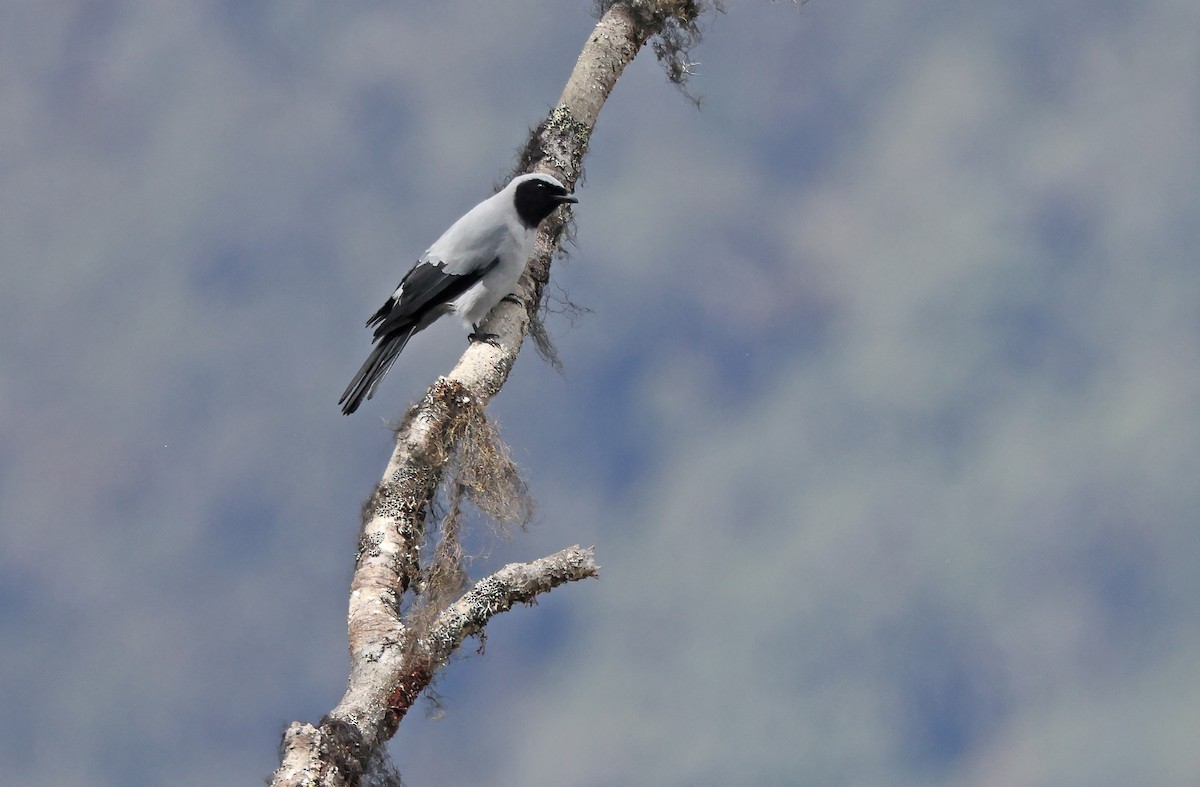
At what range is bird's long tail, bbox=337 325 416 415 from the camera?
4996mm

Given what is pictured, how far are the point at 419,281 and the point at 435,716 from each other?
1.95 meters

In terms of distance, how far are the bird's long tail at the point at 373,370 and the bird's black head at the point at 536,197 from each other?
31.8 inches

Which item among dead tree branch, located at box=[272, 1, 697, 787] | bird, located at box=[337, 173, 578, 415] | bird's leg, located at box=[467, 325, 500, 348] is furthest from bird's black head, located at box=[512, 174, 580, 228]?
bird's leg, located at box=[467, 325, 500, 348]

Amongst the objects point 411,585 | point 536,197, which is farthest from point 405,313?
point 411,585

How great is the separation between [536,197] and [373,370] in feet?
3.82

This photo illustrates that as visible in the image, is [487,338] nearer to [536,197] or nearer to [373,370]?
[373,370]

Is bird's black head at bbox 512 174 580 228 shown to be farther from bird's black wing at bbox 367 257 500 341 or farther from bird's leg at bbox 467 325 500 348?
bird's leg at bbox 467 325 500 348

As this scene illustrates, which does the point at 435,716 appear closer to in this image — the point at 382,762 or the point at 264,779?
the point at 382,762

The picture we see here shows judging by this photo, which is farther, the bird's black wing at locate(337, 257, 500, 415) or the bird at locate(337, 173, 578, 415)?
the bird at locate(337, 173, 578, 415)

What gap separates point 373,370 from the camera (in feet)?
16.6

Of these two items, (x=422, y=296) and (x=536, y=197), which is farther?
(x=536, y=197)

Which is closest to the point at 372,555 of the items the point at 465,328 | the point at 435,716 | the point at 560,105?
the point at 435,716

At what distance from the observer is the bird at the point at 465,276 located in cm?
519

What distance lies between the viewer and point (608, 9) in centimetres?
657
